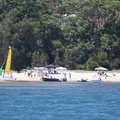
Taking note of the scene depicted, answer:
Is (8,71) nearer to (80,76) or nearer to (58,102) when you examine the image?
(80,76)

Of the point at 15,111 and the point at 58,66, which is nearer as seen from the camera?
the point at 15,111

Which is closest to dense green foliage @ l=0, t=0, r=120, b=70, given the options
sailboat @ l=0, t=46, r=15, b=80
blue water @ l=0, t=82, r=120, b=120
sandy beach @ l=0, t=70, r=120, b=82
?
sailboat @ l=0, t=46, r=15, b=80

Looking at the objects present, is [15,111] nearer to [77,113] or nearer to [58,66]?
[77,113]

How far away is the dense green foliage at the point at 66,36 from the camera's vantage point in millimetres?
120562

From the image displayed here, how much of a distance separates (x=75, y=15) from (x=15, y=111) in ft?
225

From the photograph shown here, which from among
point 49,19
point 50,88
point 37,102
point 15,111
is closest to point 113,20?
point 49,19

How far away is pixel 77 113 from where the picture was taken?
2307 inches

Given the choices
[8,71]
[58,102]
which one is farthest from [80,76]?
[58,102]

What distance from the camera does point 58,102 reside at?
7088 centimetres

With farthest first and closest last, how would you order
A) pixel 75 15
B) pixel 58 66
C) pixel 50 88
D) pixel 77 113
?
pixel 75 15 → pixel 58 66 → pixel 50 88 → pixel 77 113

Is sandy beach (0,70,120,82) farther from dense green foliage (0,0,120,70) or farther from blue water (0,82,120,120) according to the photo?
blue water (0,82,120,120)

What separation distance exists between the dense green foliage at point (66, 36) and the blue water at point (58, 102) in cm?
1624

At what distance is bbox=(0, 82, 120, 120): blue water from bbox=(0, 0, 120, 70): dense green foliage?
53.3ft

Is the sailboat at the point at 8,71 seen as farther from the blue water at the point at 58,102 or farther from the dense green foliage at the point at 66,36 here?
the blue water at the point at 58,102
